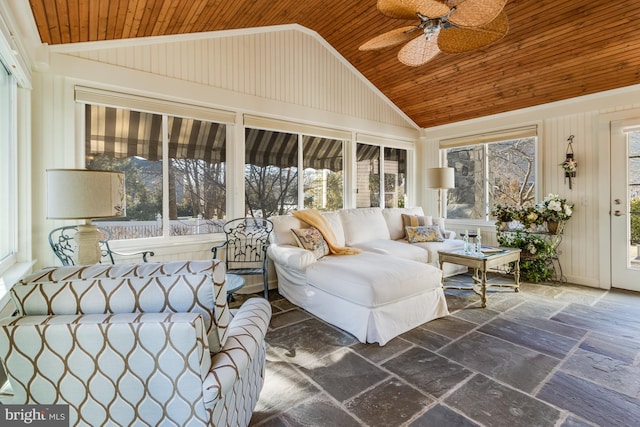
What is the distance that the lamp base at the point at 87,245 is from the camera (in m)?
1.92

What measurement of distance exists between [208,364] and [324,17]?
4.25 metres

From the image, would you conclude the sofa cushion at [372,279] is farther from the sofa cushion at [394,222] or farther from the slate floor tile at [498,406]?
the sofa cushion at [394,222]

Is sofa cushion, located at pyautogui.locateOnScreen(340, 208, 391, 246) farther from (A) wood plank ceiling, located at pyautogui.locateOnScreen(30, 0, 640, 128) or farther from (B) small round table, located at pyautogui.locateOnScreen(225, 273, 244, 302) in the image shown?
(A) wood plank ceiling, located at pyautogui.locateOnScreen(30, 0, 640, 128)

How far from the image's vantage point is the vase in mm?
3951

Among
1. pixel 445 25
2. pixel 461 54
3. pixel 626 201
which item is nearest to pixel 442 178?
pixel 461 54

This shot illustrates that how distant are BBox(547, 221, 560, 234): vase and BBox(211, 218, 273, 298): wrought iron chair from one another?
3.63 metres

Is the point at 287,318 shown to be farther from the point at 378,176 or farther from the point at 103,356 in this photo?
the point at 378,176

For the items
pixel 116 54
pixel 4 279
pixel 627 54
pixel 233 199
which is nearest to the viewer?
pixel 4 279

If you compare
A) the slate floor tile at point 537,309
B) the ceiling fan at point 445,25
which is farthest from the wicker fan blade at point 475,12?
the slate floor tile at point 537,309

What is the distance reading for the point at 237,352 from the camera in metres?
1.17

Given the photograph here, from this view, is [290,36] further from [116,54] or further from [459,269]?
[459,269]

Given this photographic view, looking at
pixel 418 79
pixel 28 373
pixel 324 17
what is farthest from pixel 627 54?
pixel 28 373

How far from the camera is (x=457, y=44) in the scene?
2340 mm

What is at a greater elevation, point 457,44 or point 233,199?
point 457,44
